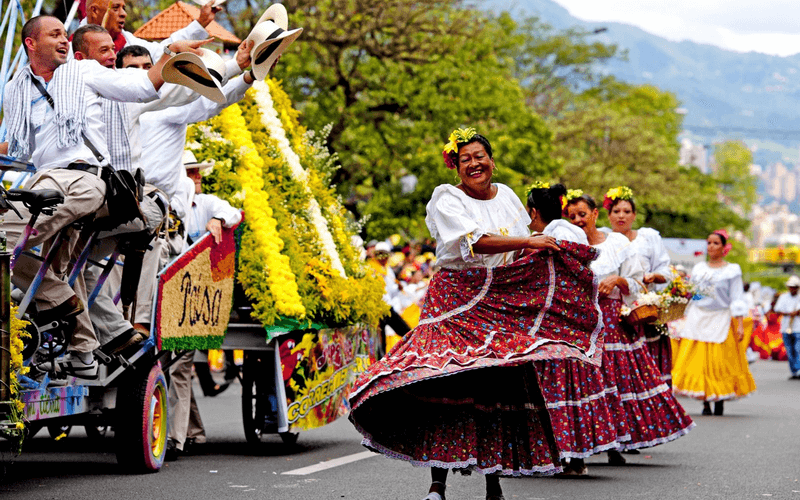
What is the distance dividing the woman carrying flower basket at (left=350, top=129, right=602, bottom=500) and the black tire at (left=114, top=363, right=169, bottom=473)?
75.1 inches

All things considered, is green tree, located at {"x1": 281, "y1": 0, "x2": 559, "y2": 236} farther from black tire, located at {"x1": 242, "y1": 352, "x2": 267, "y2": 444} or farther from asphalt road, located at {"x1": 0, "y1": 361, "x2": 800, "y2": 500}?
black tire, located at {"x1": 242, "y1": 352, "x2": 267, "y2": 444}

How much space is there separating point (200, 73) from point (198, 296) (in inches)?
95.5

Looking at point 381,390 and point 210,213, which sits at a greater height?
point 210,213

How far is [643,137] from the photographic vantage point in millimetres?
50844

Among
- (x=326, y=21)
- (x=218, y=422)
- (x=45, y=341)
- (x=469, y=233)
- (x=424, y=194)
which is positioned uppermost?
(x=326, y=21)

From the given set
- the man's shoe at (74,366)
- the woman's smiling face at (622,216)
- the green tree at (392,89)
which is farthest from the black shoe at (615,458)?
the green tree at (392,89)

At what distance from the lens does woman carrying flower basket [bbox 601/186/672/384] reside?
35.0 feet

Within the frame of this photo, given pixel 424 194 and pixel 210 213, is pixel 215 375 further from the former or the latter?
pixel 210 213

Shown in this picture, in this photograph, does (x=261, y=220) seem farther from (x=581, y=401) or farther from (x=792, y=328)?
(x=792, y=328)

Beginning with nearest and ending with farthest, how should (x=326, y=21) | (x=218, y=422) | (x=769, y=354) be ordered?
1. (x=218, y=422)
2. (x=326, y=21)
3. (x=769, y=354)

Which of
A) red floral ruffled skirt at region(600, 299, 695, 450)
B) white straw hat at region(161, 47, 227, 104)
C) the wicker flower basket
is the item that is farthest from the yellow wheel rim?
the wicker flower basket

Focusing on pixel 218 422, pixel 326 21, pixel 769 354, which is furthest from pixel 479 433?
pixel 769 354

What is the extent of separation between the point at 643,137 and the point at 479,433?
45.2m

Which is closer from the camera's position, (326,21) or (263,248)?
(263,248)
